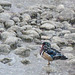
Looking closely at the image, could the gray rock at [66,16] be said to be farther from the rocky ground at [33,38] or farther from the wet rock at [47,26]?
the wet rock at [47,26]

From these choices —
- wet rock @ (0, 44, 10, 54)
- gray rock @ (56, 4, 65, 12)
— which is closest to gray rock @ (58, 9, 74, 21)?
Answer: gray rock @ (56, 4, 65, 12)

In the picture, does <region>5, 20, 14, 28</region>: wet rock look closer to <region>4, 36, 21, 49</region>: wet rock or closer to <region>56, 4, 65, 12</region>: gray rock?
<region>4, 36, 21, 49</region>: wet rock

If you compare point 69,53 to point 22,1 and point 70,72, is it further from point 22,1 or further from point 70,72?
point 22,1

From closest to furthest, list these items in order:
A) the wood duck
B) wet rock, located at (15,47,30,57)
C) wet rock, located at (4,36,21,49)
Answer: the wood duck, wet rock, located at (15,47,30,57), wet rock, located at (4,36,21,49)

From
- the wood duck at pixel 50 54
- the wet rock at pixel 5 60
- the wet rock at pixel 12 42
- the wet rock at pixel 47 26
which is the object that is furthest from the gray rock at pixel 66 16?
the wet rock at pixel 5 60

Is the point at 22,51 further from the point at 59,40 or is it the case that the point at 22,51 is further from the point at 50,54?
the point at 59,40

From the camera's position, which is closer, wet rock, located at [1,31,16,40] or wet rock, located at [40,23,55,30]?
wet rock, located at [1,31,16,40]

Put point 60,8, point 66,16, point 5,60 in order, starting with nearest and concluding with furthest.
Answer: point 5,60 → point 66,16 → point 60,8

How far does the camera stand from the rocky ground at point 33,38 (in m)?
8.21

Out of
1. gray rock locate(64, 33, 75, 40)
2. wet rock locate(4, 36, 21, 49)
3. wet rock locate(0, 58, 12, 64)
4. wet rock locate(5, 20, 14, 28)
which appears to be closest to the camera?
wet rock locate(0, 58, 12, 64)

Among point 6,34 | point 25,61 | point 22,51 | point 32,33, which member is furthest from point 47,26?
point 25,61

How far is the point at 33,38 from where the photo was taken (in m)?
10.3

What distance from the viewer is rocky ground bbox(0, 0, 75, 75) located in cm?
821

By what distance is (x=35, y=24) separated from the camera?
39.8 ft
